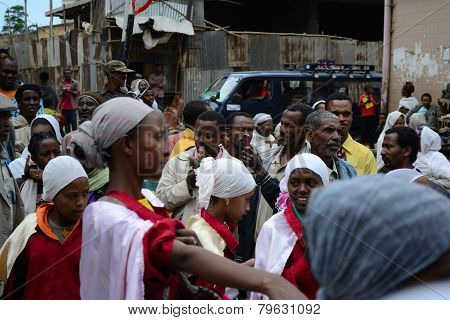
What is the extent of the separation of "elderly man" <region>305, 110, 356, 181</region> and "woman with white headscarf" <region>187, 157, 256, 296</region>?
1049 millimetres

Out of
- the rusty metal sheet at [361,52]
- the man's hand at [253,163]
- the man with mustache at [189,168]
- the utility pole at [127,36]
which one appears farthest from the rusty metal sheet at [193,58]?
the man's hand at [253,163]

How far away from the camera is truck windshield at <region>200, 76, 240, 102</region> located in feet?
42.5

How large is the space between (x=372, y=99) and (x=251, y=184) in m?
11.0

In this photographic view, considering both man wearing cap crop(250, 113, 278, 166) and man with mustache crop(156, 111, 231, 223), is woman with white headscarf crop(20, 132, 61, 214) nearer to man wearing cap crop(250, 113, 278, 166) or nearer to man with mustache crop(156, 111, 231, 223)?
man with mustache crop(156, 111, 231, 223)

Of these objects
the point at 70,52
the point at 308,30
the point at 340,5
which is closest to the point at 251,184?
Result: the point at 70,52

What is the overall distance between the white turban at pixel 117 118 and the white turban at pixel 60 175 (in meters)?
1.15

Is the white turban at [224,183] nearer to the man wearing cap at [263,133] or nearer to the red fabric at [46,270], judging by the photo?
the red fabric at [46,270]

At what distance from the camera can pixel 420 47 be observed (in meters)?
12.5

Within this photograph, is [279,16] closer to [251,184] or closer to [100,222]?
[251,184]

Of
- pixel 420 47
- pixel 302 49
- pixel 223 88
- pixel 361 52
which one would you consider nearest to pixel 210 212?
pixel 223 88

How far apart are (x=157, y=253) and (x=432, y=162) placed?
4.43 metres
